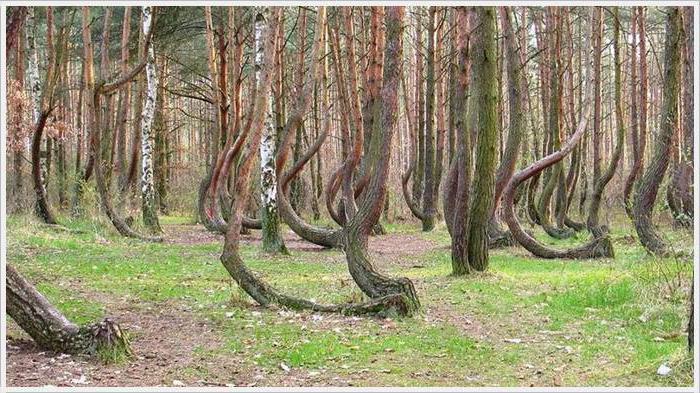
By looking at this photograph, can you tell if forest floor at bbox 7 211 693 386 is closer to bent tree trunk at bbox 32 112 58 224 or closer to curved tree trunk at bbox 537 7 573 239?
bent tree trunk at bbox 32 112 58 224

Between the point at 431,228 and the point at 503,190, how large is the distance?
9.59 meters

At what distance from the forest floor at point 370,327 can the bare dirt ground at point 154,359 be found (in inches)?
0.6

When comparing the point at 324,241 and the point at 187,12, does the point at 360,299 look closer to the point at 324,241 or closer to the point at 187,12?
the point at 324,241

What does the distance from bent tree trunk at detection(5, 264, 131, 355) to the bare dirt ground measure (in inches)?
3.7

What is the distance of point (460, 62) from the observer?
12000mm

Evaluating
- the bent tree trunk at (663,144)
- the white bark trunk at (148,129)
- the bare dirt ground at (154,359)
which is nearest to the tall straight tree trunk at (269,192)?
the white bark trunk at (148,129)

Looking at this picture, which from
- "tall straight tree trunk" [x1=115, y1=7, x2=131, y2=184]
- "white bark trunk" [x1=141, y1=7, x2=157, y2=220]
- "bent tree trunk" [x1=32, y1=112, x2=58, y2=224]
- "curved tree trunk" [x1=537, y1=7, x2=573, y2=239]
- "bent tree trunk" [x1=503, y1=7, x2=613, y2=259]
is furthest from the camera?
"tall straight tree trunk" [x1=115, y1=7, x2=131, y2=184]

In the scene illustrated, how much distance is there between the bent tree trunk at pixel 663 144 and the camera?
40.3 feet

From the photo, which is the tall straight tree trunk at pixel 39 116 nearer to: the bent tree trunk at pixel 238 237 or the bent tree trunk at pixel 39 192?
the bent tree trunk at pixel 39 192

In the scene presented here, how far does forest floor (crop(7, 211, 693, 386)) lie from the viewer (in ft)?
19.1

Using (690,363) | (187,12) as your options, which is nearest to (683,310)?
(690,363)

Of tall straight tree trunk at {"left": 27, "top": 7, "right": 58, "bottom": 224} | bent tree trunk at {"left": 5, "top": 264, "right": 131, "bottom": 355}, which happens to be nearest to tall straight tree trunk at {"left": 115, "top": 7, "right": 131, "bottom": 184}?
tall straight tree trunk at {"left": 27, "top": 7, "right": 58, "bottom": 224}

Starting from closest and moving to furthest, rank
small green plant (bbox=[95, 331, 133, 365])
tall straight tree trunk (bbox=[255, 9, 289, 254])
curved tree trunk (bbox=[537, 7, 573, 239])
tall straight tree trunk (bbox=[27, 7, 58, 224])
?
small green plant (bbox=[95, 331, 133, 365])
tall straight tree trunk (bbox=[255, 9, 289, 254])
tall straight tree trunk (bbox=[27, 7, 58, 224])
curved tree trunk (bbox=[537, 7, 573, 239])

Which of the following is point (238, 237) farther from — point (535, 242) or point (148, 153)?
point (148, 153)
